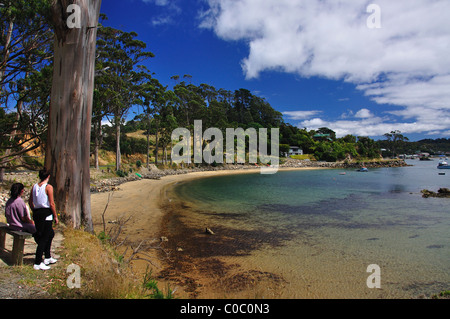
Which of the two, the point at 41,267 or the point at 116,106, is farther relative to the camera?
the point at 116,106

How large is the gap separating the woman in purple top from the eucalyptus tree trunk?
6.65ft

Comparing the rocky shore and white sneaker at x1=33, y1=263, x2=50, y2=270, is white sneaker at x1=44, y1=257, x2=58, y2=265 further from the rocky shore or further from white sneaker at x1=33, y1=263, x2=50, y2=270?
the rocky shore

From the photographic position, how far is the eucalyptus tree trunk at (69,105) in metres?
6.50

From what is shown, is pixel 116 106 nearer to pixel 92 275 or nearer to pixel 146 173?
pixel 146 173

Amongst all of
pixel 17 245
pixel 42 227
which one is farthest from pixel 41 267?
pixel 42 227

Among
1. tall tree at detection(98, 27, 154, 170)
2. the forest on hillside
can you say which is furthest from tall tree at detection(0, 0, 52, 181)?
tall tree at detection(98, 27, 154, 170)

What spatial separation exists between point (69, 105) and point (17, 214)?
3.14m

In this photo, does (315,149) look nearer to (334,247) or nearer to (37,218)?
(334,247)

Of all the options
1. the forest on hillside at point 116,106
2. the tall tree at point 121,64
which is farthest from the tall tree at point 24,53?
the tall tree at point 121,64

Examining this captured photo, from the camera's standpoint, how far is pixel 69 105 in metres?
6.58

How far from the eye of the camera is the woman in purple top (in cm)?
460

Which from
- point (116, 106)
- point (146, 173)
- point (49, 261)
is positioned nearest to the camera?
point (49, 261)

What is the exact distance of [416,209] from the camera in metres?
17.5

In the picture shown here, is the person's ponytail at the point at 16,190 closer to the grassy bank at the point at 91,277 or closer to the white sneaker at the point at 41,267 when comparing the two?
the white sneaker at the point at 41,267
